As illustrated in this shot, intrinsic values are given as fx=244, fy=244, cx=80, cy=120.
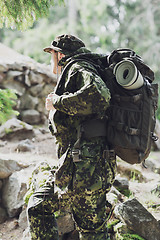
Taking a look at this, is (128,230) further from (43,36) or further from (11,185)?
(43,36)

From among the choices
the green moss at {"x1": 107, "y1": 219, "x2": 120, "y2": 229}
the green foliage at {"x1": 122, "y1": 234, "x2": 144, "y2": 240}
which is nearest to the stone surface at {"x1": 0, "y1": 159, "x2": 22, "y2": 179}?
the green moss at {"x1": 107, "y1": 219, "x2": 120, "y2": 229}

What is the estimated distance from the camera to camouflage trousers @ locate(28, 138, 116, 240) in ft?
8.89

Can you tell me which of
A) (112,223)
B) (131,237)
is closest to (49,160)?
(112,223)

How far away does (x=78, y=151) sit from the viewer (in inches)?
106

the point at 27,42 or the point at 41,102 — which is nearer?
the point at 41,102

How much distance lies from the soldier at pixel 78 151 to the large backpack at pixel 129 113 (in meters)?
0.15

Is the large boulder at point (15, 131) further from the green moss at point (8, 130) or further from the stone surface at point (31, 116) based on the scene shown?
the stone surface at point (31, 116)

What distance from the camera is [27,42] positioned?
18.7 m

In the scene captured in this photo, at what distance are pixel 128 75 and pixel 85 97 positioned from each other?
0.54m

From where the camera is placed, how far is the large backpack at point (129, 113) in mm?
2762

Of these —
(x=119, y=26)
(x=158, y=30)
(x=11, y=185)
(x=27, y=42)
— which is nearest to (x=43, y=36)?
(x=27, y=42)

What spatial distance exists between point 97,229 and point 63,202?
53cm

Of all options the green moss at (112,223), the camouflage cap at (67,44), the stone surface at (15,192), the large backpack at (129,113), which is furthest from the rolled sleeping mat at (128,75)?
the stone surface at (15,192)

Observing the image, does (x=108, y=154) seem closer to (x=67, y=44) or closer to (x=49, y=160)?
(x=67, y=44)
